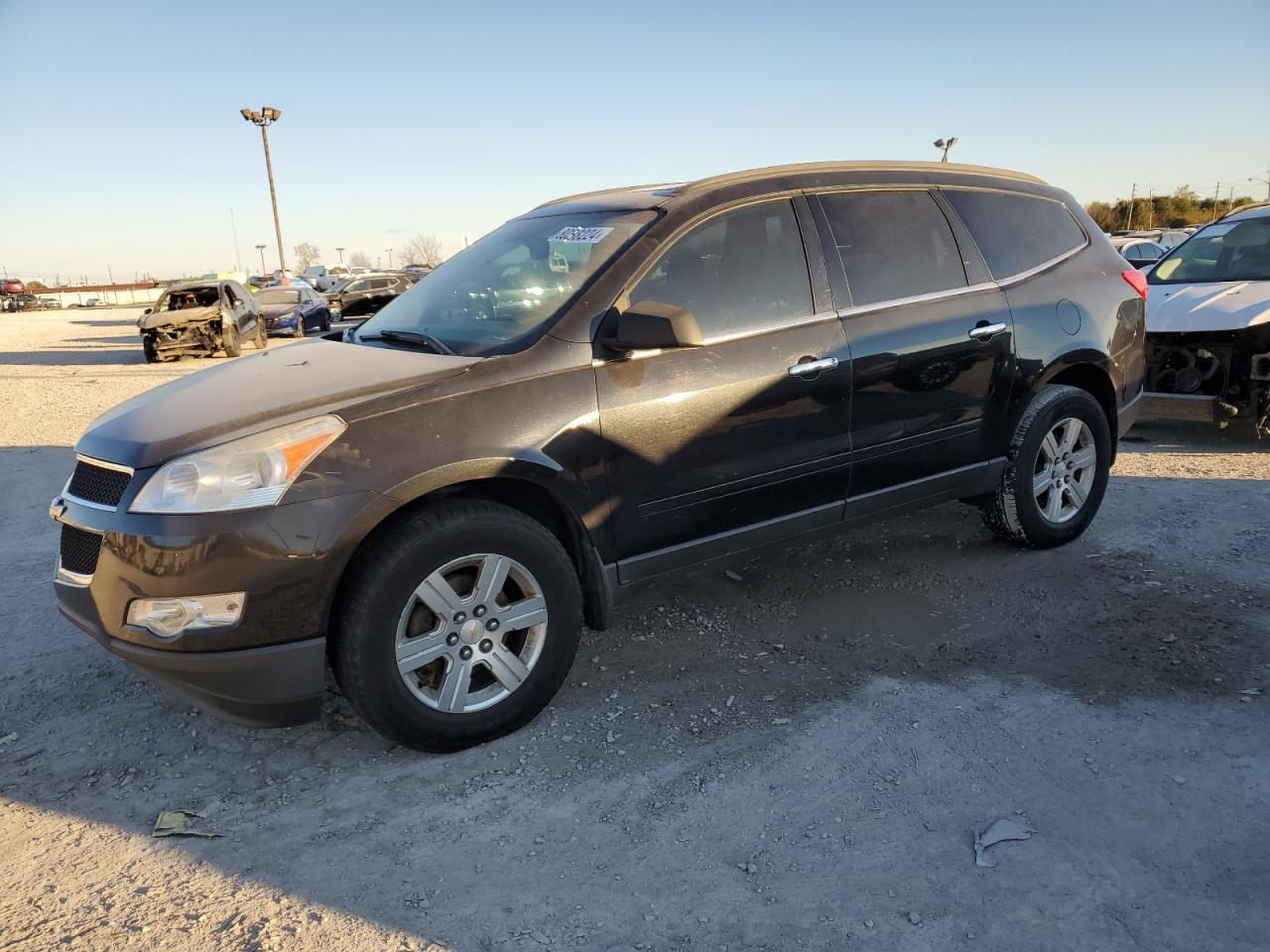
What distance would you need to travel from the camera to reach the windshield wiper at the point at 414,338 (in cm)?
333

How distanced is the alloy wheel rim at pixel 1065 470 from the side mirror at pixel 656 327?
7.62ft

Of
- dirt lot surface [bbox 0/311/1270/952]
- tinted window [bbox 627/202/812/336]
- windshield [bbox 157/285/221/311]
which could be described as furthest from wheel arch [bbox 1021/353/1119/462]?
windshield [bbox 157/285/221/311]

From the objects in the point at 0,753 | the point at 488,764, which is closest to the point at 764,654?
the point at 488,764

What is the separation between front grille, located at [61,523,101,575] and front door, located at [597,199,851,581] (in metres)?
1.65

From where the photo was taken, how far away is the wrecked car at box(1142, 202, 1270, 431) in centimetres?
664

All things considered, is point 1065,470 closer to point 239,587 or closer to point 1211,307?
point 1211,307

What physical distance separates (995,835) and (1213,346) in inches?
231

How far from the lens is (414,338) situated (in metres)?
3.54

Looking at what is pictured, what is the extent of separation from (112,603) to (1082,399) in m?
4.37

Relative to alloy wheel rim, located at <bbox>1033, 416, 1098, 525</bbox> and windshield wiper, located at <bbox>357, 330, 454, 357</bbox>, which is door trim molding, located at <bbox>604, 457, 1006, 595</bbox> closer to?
alloy wheel rim, located at <bbox>1033, 416, 1098, 525</bbox>

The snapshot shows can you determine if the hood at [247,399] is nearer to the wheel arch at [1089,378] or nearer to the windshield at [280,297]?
the wheel arch at [1089,378]

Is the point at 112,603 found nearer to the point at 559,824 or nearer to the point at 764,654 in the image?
the point at 559,824

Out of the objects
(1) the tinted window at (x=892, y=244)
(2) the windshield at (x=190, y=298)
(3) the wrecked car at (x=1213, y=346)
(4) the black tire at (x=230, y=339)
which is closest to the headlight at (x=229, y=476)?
(1) the tinted window at (x=892, y=244)

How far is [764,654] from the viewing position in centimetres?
369
